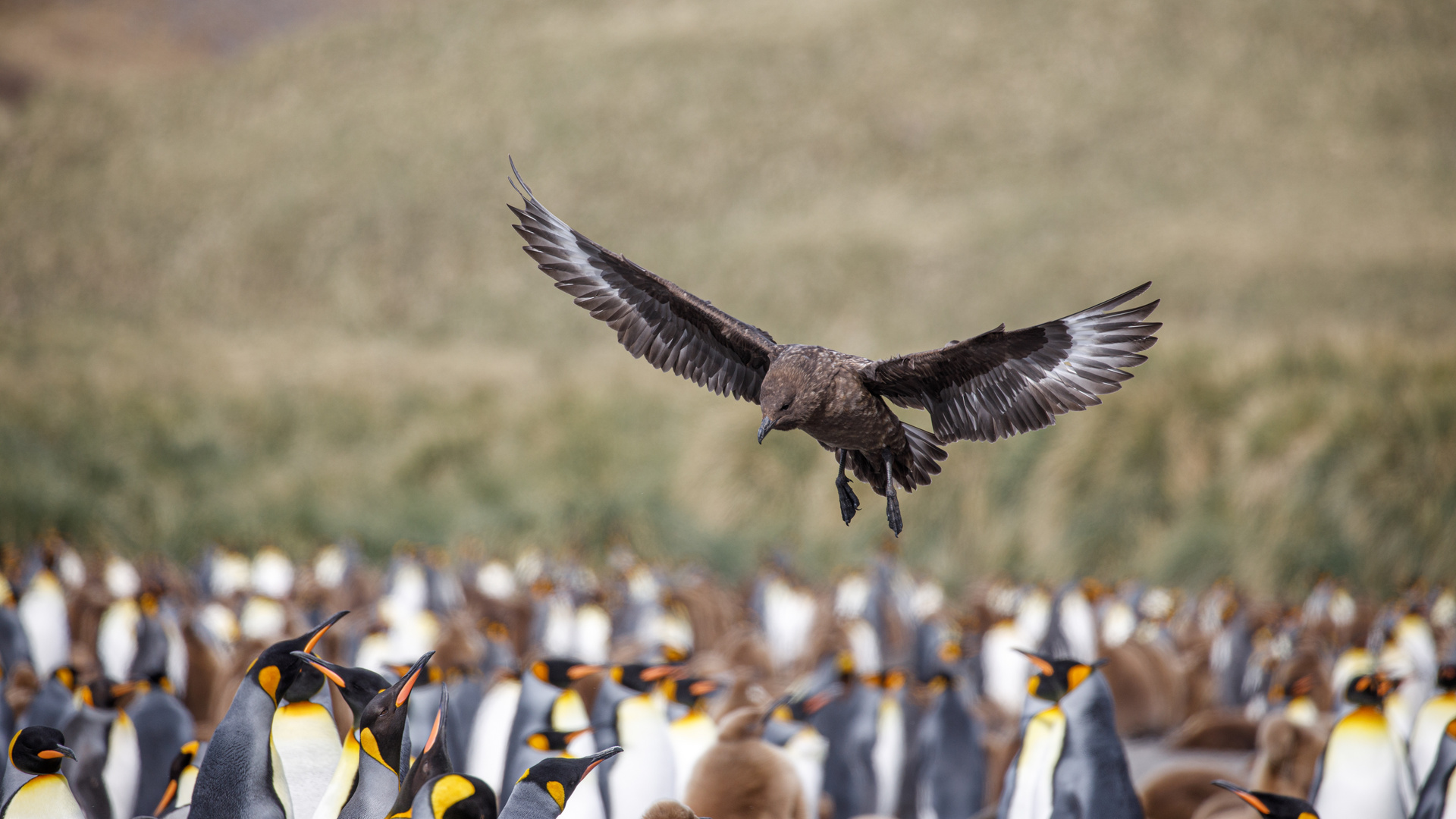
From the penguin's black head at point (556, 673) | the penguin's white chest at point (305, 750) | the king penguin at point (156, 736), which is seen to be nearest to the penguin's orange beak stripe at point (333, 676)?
the penguin's white chest at point (305, 750)

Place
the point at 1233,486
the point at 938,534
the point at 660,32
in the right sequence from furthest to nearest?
the point at 660,32, the point at 938,534, the point at 1233,486

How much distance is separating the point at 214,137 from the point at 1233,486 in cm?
5828

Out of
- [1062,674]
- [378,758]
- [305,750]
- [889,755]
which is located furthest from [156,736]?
[1062,674]

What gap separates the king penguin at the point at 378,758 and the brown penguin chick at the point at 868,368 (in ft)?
4.17

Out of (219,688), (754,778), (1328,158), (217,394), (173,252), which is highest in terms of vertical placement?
(1328,158)

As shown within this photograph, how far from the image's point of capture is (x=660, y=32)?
68.2 metres

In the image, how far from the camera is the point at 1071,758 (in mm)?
4234

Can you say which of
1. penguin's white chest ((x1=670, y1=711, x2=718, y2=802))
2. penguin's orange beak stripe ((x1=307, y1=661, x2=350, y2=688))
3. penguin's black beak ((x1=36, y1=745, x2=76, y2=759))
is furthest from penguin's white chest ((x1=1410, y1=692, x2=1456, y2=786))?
penguin's black beak ((x1=36, y1=745, x2=76, y2=759))

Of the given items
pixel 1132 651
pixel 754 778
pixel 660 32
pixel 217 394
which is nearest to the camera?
pixel 754 778

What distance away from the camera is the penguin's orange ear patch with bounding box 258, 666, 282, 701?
334cm

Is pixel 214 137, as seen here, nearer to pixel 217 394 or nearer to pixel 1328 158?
pixel 217 394

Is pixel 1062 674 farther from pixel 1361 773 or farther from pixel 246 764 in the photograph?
pixel 246 764

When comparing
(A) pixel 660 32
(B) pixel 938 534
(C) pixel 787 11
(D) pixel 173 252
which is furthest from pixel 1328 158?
(D) pixel 173 252

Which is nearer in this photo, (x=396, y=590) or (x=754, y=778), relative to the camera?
(x=754, y=778)
